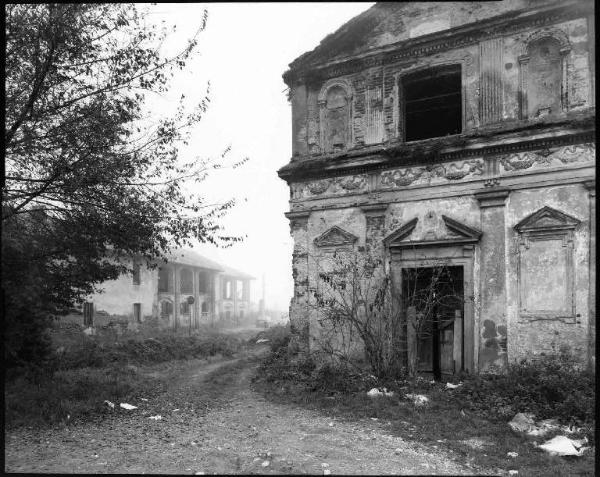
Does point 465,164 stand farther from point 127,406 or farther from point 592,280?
point 127,406

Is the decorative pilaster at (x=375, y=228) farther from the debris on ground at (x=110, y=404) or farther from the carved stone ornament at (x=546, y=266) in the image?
the debris on ground at (x=110, y=404)

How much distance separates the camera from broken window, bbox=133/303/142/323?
21438 millimetres

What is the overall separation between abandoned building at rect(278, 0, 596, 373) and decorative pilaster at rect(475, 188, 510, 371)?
2 cm

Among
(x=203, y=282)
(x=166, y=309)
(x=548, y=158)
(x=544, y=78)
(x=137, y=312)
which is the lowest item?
(x=166, y=309)

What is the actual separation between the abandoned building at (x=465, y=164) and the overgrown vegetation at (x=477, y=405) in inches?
31.3

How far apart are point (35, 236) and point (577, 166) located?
30.4ft

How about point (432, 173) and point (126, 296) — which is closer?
point (432, 173)

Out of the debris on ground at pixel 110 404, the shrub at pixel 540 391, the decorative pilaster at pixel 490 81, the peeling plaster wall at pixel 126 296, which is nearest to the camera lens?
the shrub at pixel 540 391

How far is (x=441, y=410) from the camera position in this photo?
6.95 metres

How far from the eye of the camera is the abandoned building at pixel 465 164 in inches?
310

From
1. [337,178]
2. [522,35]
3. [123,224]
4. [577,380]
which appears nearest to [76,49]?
[123,224]

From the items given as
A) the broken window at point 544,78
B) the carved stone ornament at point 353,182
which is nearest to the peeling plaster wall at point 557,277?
the broken window at point 544,78

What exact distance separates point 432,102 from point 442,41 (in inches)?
55.2

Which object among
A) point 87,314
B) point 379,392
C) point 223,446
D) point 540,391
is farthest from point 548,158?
point 87,314
